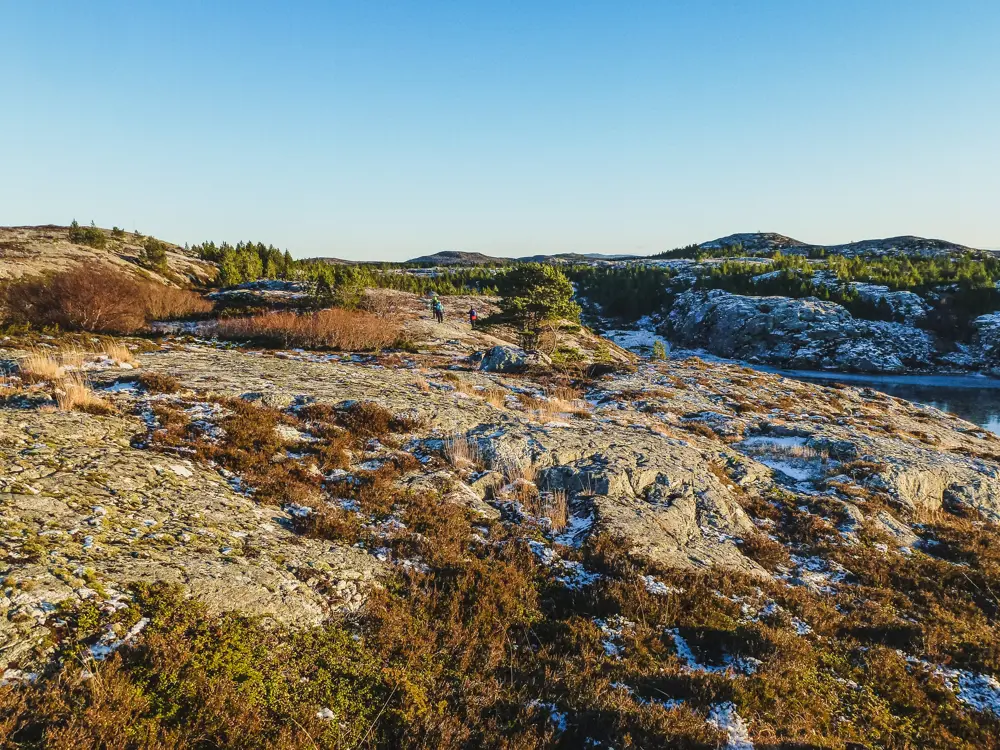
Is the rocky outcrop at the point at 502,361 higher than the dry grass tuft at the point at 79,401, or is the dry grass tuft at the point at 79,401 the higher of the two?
the dry grass tuft at the point at 79,401

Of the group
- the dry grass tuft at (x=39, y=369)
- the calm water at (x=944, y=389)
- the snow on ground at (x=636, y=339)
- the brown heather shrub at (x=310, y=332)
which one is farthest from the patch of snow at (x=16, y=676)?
the snow on ground at (x=636, y=339)

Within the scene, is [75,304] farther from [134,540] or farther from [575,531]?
[575,531]

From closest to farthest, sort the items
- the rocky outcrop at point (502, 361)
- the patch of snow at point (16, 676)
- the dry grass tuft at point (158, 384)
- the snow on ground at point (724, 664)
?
1. the patch of snow at point (16, 676)
2. the snow on ground at point (724, 664)
3. the dry grass tuft at point (158, 384)
4. the rocky outcrop at point (502, 361)

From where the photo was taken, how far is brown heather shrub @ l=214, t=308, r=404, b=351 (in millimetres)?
26969

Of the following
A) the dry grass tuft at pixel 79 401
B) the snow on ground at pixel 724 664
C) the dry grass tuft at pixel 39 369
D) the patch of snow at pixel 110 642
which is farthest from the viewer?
the dry grass tuft at pixel 39 369

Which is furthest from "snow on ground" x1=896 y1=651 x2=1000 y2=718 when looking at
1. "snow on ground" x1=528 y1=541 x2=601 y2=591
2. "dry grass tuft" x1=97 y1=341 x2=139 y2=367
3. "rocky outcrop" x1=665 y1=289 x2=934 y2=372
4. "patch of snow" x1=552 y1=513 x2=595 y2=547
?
"rocky outcrop" x1=665 y1=289 x2=934 y2=372

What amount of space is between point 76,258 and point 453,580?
171 feet

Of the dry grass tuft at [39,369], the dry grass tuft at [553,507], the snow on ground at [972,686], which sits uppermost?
the dry grass tuft at [39,369]

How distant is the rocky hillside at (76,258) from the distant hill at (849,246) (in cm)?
14076

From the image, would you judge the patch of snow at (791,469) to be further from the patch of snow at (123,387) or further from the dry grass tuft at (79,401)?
the patch of snow at (123,387)

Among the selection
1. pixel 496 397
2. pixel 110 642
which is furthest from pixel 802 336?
pixel 110 642

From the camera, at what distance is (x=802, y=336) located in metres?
61.5

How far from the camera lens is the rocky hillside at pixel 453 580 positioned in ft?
13.7

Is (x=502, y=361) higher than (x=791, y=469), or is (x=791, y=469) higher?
(x=502, y=361)
